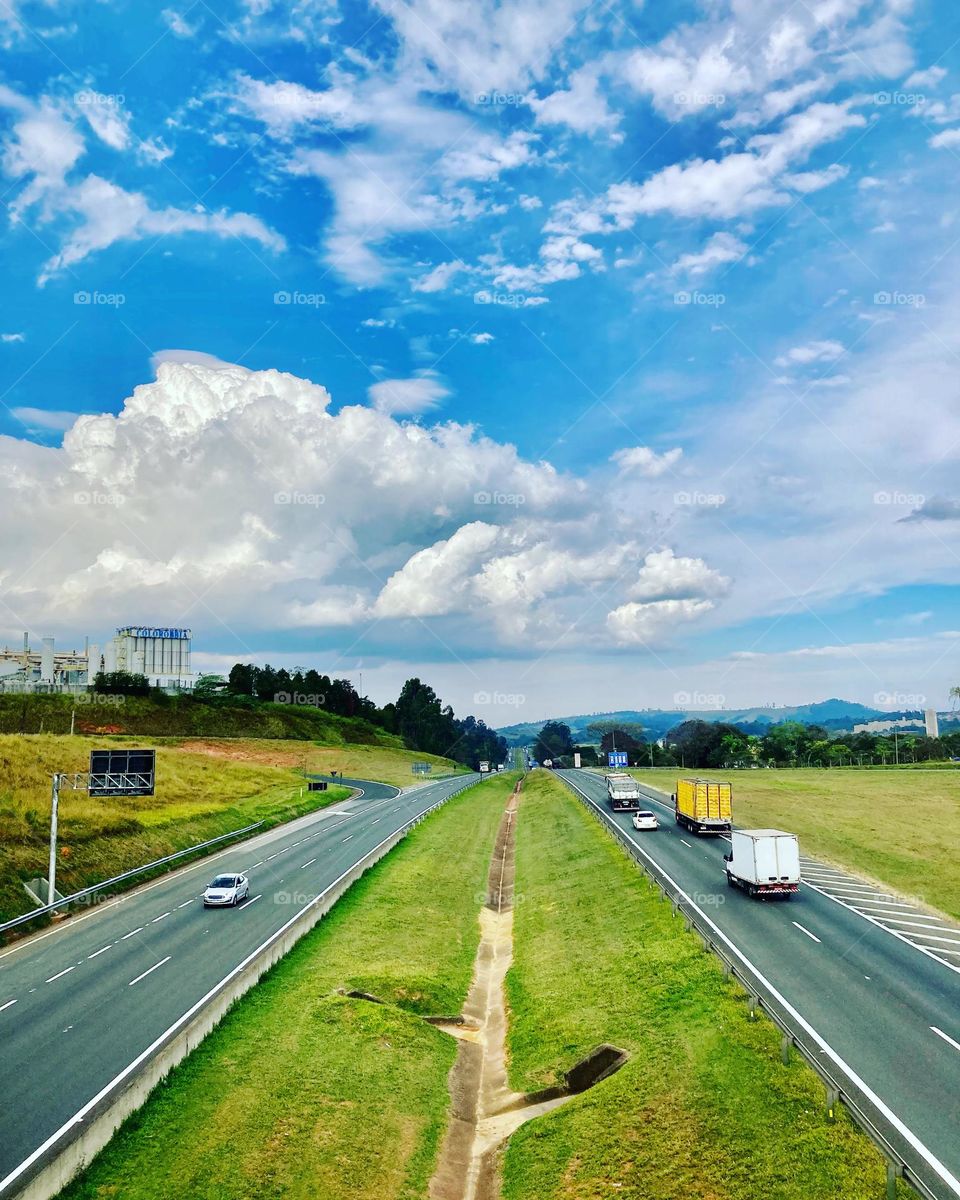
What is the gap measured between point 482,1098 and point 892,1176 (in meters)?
15.7

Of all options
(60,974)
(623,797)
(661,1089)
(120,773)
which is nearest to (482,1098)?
(661,1089)

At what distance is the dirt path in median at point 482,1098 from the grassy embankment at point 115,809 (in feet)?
78.2

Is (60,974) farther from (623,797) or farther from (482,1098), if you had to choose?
(623,797)

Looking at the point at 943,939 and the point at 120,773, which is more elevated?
the point at 120,773

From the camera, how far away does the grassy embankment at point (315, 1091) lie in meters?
21.0

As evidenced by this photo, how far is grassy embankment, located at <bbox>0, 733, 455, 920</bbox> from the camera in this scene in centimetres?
4856

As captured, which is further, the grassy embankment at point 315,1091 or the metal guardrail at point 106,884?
A: the metal guardrail at point 106,884

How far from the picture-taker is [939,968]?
2933 cm

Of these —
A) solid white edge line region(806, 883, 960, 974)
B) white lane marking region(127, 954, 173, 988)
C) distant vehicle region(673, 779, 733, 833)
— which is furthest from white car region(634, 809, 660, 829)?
white lane marking region(127, 954, 173, 988)

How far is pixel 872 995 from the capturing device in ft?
88.4

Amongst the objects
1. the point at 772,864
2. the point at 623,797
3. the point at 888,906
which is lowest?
the point at 888,906

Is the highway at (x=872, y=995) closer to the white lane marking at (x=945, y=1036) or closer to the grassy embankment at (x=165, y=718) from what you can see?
the white lane marking at (x=945, y=1036)

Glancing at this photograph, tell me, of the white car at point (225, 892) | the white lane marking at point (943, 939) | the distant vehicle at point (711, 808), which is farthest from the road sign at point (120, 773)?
the white lane marking at point (943, 939)

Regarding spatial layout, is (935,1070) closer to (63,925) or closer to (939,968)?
(939,968)
